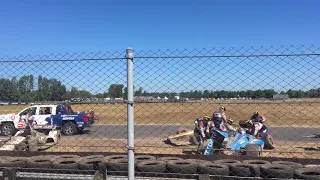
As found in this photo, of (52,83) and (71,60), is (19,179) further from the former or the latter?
(71,60)

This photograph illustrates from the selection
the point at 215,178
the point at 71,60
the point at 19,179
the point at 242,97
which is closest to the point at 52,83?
the point at 71,60

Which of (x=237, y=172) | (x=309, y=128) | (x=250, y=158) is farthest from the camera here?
(x=309, y=128)

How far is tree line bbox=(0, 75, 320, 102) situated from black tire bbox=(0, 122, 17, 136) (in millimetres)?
16508

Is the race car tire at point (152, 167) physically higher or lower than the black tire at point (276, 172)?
higher

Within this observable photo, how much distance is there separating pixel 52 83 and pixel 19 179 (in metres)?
2.14

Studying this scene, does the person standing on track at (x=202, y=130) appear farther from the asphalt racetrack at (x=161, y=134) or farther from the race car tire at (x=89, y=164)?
the asphalt racetrack at (x=161, y=134)

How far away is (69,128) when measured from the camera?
19.7 meters

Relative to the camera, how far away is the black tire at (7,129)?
20.4 metres

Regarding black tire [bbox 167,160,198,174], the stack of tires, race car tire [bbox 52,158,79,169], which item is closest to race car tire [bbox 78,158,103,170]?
the stack of tires

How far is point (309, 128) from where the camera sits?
81.9 ft

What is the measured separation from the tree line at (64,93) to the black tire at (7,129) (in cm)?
1651

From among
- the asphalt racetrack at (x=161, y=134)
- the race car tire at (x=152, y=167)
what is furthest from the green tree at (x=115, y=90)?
the asphalt racetrack at (x=161, y=134)

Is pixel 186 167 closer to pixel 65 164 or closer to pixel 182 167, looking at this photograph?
pixel 182 167

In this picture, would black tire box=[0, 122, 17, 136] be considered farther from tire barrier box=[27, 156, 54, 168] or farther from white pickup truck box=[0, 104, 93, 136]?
tire barrier box=[27, 156, 54, 168]
